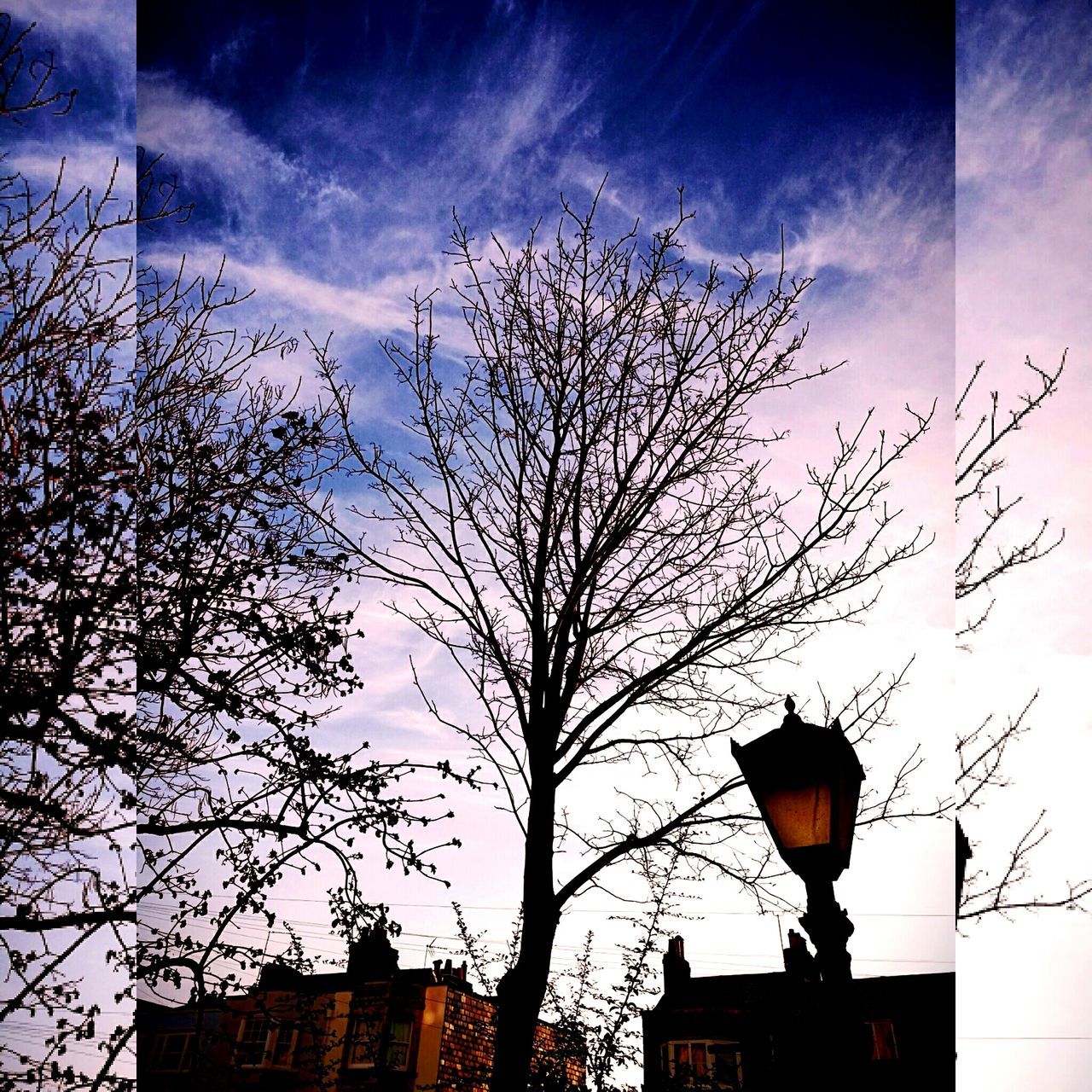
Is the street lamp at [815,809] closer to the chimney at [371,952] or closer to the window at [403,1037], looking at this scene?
the chimney at [371,952]

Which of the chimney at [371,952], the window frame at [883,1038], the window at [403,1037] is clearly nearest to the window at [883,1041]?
the window frame at [883,1038]

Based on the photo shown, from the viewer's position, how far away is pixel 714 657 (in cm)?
432

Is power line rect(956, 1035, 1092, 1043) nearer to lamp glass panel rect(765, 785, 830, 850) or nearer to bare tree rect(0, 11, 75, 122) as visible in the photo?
lamp glass panel rect(765, 785, 830, 850)

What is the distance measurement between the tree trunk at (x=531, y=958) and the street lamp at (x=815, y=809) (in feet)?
4.51

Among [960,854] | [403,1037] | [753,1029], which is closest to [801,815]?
[960,854]

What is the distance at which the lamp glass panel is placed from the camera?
2.29 meters

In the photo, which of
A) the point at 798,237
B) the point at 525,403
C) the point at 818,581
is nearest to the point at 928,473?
the point at 818,581

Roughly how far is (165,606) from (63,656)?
1.61 ft

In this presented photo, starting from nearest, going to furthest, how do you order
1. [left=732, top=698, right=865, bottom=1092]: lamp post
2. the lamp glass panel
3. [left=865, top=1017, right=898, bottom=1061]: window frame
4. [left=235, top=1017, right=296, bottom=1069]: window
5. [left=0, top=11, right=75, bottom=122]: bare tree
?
[left=732, top=698, right=865, bottom=1092]: lamp post < the lamp glass panel < [left=0, top=11, right=75, bottom=122]: bare tree < [left=235, top=1017, right=296, bottom=1069]: window < [left=865, top=1017, right=898, bottom=1061]: window frame

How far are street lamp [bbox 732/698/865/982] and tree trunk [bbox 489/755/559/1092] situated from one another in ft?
4.51

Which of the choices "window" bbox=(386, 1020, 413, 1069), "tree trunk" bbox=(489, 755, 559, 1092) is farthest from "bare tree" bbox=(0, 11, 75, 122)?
"window" bbox=(386, 1020, 413, 1069)

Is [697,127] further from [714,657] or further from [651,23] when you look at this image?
[714,657]

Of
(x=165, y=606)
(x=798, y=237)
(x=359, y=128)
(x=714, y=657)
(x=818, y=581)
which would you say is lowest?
(x=165, y=606)

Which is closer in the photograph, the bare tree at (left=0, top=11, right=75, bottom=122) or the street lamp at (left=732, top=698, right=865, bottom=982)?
the street lamp at (left=732, top=698, right=865, bottom=982)
